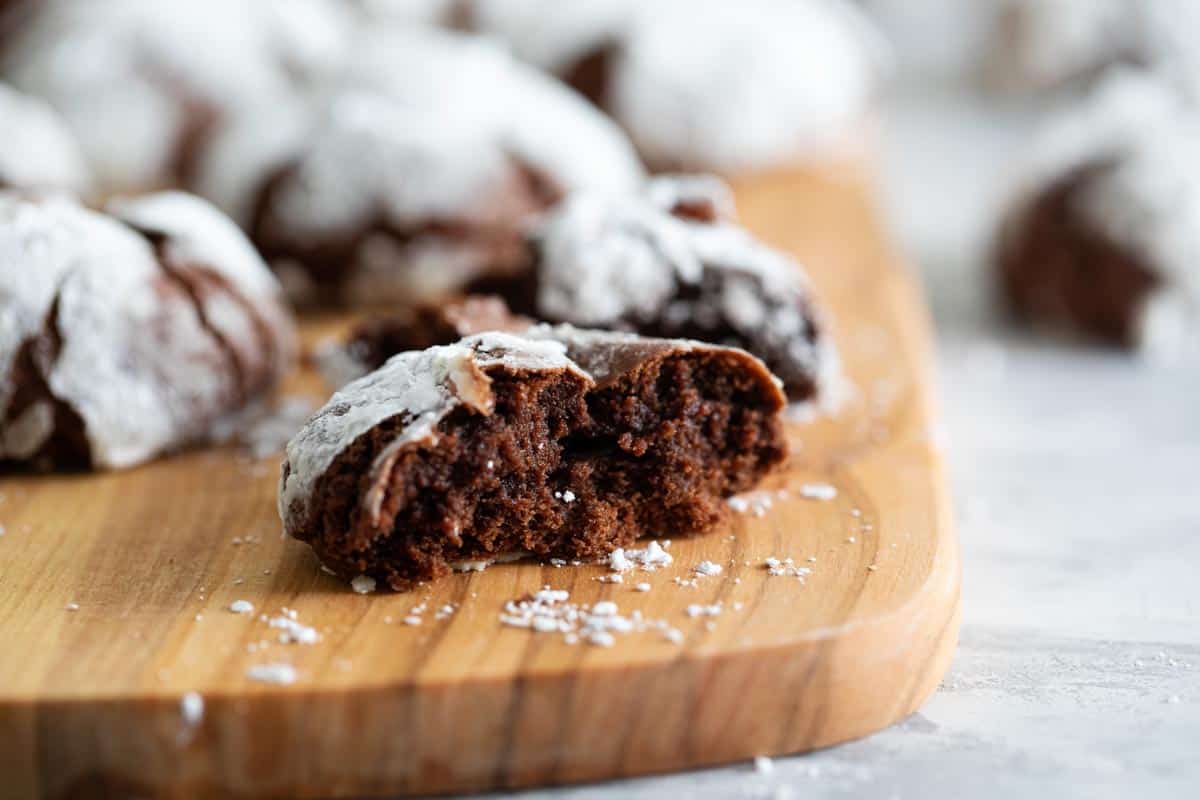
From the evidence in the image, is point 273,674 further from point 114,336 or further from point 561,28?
point 561,28

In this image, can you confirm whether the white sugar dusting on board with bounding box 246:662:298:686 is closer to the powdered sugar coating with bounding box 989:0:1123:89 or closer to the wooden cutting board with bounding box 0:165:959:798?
the wooden cutting board with bounding box 0:165:959:798

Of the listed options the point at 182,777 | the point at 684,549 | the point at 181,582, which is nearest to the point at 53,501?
the point at 181,582

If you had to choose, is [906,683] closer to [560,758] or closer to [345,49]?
[560,758]

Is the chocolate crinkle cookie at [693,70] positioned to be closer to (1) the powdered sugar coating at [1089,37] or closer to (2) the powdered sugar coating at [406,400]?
(1) the powdered sugar coating at [1089,37]

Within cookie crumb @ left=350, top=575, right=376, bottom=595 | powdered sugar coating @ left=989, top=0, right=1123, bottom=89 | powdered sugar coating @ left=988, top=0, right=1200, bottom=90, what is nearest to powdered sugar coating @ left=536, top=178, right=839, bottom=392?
cookie crumb @ left=350, top=575, right=376, bottom=595

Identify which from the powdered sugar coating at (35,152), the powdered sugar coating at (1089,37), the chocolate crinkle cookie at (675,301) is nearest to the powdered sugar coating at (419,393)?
the chocolate crinkle cookie at (675,301)

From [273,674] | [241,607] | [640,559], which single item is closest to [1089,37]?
[640,559]

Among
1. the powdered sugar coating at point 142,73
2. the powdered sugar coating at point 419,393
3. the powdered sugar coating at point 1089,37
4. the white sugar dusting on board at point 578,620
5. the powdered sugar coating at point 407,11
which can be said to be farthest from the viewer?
the powdered sugar coating at point 1089,37
